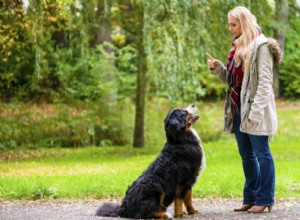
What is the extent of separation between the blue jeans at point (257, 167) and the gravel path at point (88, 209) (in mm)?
251

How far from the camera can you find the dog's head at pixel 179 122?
7.65m

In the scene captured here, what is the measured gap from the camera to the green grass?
34.2 feet

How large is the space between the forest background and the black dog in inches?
204

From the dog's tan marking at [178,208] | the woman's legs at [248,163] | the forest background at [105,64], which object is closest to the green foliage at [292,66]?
the forest background at [105,64]

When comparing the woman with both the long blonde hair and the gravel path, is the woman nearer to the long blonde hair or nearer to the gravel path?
the long blonde hair

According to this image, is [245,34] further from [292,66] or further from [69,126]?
[292,66]

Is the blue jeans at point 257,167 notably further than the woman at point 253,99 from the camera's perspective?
Yes

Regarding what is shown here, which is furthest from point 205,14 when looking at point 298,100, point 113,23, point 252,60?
point 298,100

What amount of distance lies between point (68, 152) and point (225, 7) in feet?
22.1

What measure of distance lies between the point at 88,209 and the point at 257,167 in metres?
2.40

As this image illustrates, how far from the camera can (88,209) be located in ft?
29.4

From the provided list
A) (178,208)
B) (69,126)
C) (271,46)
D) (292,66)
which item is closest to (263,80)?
(271,46)

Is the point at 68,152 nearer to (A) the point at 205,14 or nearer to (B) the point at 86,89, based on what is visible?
(B) the point at 86,89

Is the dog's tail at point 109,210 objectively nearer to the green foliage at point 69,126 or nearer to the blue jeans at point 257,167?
the blue jeans at point 257,167
